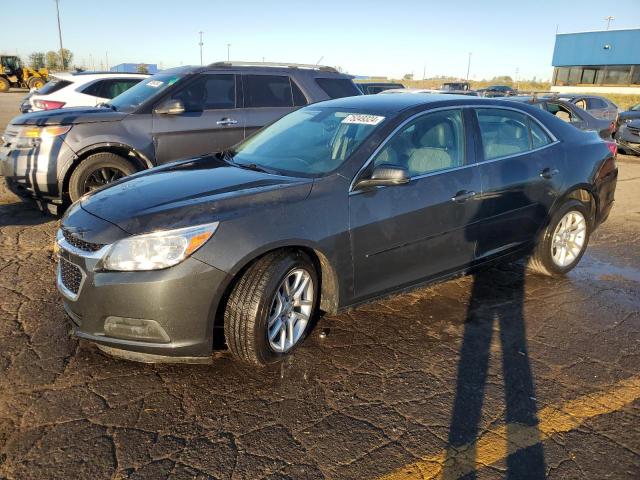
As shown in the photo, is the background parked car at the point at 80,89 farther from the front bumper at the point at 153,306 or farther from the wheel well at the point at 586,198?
the wheel well at the point at 586,198

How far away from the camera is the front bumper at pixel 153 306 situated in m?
2.77

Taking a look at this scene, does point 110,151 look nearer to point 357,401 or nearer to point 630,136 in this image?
point 357,401

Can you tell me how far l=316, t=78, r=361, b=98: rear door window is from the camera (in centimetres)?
733

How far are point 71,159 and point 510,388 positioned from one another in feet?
16.6

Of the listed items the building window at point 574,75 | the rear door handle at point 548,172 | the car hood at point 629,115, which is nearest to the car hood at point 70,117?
the rear door handle at point 548,172

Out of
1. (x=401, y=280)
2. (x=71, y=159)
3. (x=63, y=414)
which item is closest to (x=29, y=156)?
(x=71, y=159)

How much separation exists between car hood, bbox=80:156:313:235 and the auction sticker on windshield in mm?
750

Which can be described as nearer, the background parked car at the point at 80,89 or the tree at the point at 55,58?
the background parked car at the point at 80,89

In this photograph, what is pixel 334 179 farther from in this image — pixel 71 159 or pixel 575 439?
pixel 71 159

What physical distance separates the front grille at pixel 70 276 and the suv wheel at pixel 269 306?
2.79 feet

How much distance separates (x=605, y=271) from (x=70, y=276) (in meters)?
4.86

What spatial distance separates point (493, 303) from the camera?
434 centimetres

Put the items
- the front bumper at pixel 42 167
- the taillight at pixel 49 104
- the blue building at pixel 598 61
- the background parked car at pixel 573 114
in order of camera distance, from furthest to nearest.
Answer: the blue building at pixel 598 61, the background parked car at pixel 573 114, the taillight at pixel 49 104, the front bumper at pixel 42 167

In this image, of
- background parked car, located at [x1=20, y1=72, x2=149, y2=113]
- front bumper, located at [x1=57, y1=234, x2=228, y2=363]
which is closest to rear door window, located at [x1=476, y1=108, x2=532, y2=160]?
front bumper, located at [x1=57, y1=234, x2=228, y2=363]
